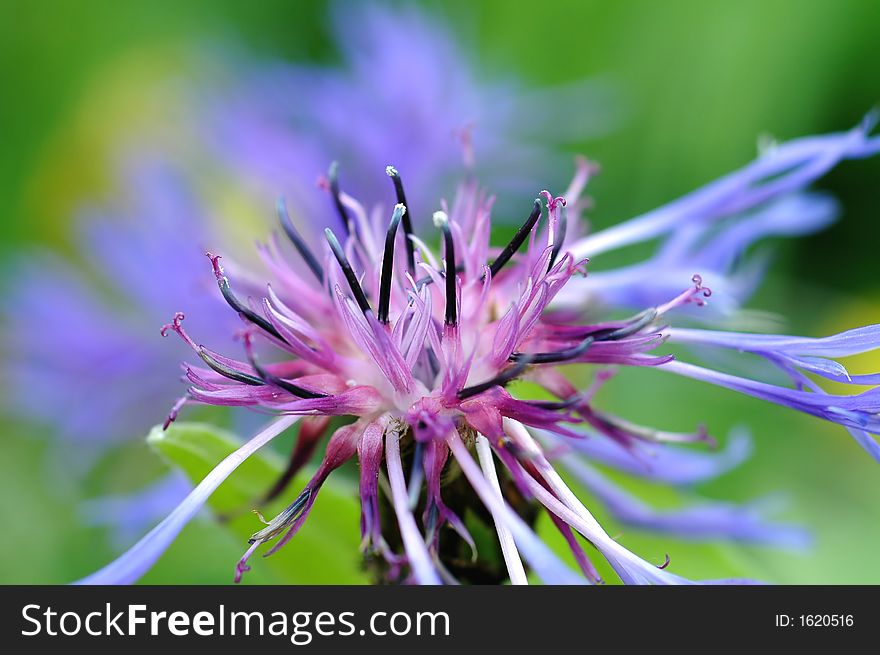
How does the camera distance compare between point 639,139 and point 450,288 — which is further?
point 639,139

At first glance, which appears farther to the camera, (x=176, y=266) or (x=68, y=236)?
(x=68, y=236)

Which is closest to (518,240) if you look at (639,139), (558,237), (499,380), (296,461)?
(558,237)

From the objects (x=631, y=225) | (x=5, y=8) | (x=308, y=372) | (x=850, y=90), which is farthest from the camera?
(x=5, y=8)

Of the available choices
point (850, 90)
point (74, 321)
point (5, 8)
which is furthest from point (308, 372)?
point (5, 8)

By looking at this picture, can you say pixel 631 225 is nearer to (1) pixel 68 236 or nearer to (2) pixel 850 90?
(2) pixel 850 90

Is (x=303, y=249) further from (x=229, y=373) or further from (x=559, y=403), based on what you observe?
(x=559, y=403)
